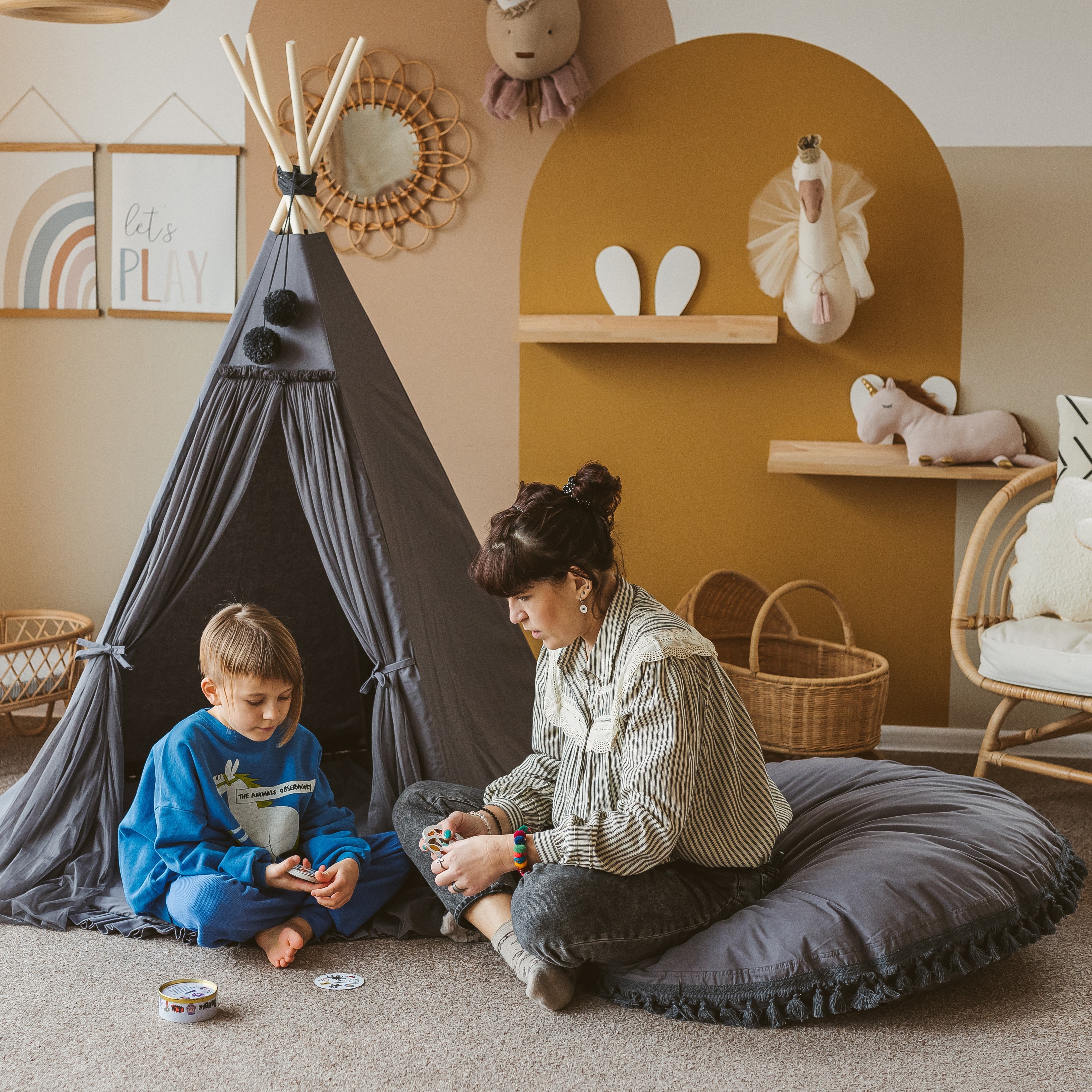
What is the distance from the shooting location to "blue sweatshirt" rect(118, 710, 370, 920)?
2078 mm

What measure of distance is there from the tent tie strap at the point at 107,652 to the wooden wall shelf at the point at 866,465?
6.18 ft

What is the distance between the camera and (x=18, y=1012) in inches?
73.6

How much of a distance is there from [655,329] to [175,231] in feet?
5.12

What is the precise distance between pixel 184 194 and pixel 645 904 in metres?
2.75

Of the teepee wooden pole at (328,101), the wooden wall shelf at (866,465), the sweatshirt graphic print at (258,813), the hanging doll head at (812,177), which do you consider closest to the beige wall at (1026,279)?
the wooden wall shelf at (866,465)

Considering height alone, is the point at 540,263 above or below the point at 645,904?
above

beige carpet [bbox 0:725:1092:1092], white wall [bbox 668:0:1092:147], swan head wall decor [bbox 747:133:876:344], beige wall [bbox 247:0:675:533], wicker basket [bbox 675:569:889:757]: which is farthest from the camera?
beige wall [bbox 247:0:675:533]

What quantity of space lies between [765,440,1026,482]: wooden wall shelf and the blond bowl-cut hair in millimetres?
1710

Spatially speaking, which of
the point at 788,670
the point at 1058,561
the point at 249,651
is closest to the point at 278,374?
the point at 249,651

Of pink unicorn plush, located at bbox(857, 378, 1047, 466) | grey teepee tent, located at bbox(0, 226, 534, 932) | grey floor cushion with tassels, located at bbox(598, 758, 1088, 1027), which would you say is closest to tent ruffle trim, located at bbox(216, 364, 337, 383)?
grey teepee tent, located at bbox(0, 226, 534, 932)

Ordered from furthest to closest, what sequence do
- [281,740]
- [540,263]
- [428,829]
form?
1. [540,263]
2. [281,740]
3. [428,829]

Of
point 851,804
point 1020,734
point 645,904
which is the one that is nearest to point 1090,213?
point 1020,734

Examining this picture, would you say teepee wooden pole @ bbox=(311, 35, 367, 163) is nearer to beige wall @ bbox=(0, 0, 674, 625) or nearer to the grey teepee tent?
the grey teepee tent

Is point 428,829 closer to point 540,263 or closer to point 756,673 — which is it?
point 756,673
